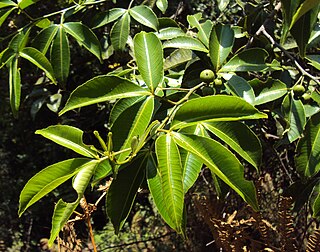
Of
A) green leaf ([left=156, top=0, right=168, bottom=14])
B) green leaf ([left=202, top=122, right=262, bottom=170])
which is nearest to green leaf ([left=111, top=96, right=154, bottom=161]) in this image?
green leaf ([left=202, top=122, right=262, bottom=170])

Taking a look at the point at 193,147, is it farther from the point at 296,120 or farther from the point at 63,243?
the point at 63,243

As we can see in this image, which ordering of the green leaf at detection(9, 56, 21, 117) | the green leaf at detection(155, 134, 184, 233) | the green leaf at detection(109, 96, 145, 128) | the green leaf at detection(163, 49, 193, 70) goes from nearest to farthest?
the green leaf at detection(155, 134, 184, 233) → the green leaf at detection(109, 96, 145, 128) → the green leaf at detection(163, 49, 193, 70) → the green leaf at detection(9, 56, 21, 117)

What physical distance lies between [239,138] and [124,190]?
21 centimetres

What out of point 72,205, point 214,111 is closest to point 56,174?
point 72,205

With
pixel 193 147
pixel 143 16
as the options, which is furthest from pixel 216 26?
pixel 193 147

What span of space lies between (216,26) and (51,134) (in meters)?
0.50

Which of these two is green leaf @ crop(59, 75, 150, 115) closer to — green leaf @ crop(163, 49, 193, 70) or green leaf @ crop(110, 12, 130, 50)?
green leaf @ crop(163, 49, 193, 70)

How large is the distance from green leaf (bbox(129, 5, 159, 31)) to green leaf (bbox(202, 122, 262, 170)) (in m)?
0.66

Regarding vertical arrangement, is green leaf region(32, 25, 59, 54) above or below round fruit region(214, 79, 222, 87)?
above

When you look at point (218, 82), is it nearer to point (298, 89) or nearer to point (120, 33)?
point (298, 89)

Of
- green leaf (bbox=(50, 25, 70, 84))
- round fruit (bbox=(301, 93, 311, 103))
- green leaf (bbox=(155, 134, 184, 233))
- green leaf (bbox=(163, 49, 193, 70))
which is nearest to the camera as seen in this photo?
green leaf (bbox=(155, 134, 184, 233))

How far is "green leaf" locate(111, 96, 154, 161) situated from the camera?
905 mm

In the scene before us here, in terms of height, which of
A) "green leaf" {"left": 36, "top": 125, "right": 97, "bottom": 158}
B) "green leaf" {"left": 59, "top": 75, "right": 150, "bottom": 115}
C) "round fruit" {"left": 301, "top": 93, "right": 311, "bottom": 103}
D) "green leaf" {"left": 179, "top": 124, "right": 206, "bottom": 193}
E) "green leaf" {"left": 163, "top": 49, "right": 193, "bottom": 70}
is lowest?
"round fruit" {"left": 301, "top": 93, "right": 311, "bottom": 103}

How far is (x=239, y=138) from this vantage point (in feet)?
2.86
